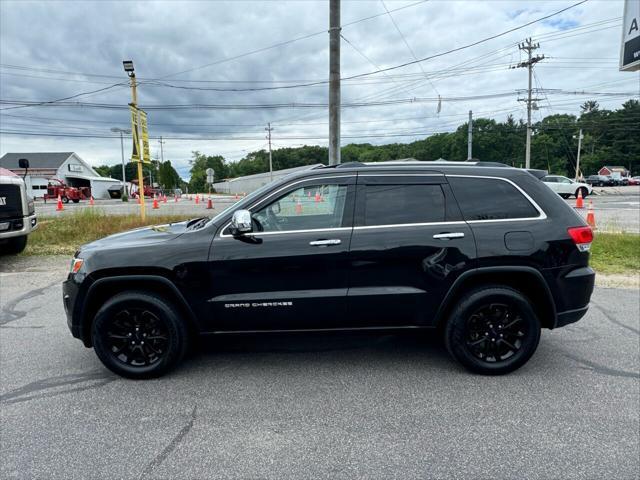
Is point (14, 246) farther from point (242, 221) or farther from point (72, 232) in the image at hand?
point (242, 221)

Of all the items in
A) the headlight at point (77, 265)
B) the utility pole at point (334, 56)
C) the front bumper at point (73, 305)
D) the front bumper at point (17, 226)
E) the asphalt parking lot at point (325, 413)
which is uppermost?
the utility pole at point (334, 56)

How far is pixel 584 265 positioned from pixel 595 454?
1625 mm

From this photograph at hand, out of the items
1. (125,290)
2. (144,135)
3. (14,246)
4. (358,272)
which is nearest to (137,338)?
(125,290)

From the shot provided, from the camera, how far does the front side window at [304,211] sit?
3.43m

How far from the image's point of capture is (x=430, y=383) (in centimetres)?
332

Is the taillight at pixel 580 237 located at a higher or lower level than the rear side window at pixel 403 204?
lower

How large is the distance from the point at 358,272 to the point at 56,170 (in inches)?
2503

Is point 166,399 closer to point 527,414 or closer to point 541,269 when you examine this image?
point 527,414

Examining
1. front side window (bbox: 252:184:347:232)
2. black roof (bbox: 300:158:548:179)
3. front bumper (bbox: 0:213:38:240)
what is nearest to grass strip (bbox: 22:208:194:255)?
front bumper (bbox: 0:213:38:240)

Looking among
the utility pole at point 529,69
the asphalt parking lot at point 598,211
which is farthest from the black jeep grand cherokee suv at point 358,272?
the utility pole at point 529,69

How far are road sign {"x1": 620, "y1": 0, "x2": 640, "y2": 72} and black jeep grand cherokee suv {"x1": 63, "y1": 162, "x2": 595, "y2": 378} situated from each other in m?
7.14

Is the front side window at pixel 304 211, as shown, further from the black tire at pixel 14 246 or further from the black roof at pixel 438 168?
the black tire at pixel 14 246

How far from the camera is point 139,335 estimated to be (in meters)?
3.43

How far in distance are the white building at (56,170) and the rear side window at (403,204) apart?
193ft
